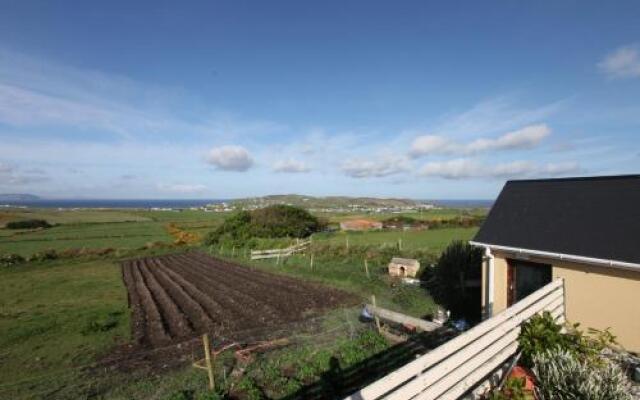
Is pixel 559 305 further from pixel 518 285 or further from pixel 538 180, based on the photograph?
pixel 538 180

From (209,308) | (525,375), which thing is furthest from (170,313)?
(525,375)

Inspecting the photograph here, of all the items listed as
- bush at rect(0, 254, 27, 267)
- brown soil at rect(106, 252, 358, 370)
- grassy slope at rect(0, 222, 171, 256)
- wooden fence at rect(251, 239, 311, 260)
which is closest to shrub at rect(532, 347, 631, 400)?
brown soil at rect(106, 252, 358, 370)

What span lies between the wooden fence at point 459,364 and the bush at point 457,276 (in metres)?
8.45

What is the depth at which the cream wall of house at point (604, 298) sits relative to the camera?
9.16 m

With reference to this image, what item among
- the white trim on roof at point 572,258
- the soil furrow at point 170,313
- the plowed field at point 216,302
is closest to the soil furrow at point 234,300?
the plowed field at point 216,302

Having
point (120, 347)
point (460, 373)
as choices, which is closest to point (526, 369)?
point (460, 373)

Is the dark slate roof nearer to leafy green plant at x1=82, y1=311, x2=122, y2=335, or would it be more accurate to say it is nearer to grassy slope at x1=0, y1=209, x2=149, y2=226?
leafy green plant at x1=82, y1=311, x2=122, y2=335

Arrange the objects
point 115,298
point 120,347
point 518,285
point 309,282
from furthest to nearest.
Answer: point 309,282 < point 115,298 < point 120,347 < point 518,285

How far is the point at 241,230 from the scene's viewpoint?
160ft

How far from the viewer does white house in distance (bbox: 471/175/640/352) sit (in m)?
9.38

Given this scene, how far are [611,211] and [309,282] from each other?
15.7 metres

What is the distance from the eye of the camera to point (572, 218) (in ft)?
37.5

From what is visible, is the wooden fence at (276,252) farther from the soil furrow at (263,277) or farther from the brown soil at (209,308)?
the brown soil at (209,308)

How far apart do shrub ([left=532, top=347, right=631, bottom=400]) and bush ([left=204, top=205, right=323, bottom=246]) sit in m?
40.4
